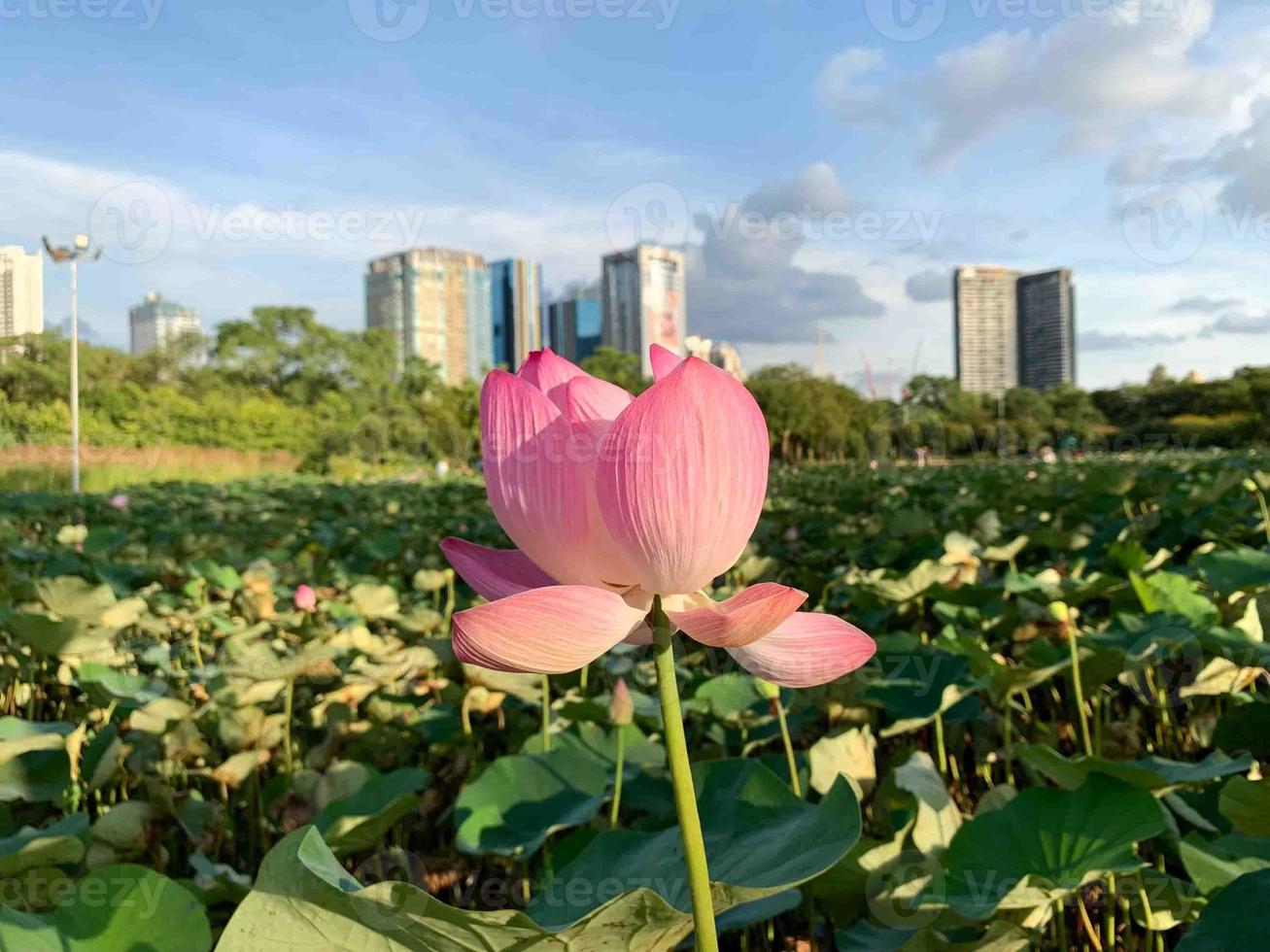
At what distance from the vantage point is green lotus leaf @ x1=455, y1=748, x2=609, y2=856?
2.63 feet

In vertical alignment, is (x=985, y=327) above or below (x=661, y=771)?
above

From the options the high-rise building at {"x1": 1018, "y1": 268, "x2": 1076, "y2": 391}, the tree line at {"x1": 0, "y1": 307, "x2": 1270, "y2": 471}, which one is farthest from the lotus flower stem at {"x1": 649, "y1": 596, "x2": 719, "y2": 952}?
the high-rise building at {"x1": 1018, "y1": 268, "x2": 1076, "y2": 391}

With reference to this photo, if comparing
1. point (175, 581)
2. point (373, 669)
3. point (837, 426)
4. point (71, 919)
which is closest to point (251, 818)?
point (373, 669)

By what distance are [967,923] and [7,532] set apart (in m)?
3.69

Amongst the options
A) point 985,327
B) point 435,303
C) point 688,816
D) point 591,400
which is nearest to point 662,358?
point 591,400

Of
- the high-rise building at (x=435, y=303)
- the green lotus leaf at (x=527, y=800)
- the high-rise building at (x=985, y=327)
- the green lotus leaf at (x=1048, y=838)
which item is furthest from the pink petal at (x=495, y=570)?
the high-rise building at (x=985, y=327)

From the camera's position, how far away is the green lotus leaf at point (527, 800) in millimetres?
802

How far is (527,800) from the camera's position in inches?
33.6

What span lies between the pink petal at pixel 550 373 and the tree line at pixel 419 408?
1522cm

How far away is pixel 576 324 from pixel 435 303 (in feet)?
39.4

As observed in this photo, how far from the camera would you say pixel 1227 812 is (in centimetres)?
55

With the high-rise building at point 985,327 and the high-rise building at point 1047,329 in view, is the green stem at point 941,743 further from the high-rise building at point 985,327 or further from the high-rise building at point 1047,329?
the high-rise building at point 1047,329

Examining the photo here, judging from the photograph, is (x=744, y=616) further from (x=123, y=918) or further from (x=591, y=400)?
(x=123, y=918)

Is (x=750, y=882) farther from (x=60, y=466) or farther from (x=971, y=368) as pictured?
(x=971, y=368)
